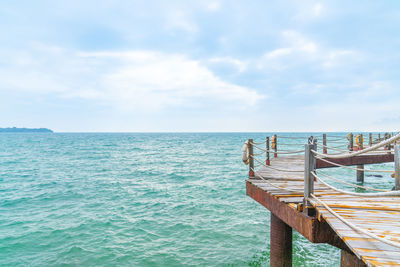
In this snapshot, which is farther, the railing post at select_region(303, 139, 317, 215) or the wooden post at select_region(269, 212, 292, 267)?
the wooden post at select_region(269, 212, 292, 267)

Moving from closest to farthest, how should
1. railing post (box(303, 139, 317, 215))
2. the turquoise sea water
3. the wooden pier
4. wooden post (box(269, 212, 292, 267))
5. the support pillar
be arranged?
1. the wooden pier
2. railing post (box(303, 139, 317, 215))
3. the support pillar
4. wooden post (box(269, 212, 292, 267))
5. the turquoise sea water

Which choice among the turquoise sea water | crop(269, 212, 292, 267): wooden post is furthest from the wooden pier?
the turquoise sea water

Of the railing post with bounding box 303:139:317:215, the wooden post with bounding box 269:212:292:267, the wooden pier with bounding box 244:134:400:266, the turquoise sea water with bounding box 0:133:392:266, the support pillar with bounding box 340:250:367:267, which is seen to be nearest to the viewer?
the wooden pier with bounding box 244:134:400:266

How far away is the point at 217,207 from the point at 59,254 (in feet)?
27.0

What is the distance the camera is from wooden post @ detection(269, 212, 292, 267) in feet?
21.6

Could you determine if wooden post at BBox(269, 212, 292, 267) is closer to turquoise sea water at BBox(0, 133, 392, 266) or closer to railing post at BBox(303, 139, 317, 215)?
turquoise sea water at BBox(0, 133, 392, 266)

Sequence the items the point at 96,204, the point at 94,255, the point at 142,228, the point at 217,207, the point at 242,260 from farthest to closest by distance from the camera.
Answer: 1. the point at 96,204
2. the point at 217,207
3. the point at 142,228
4. the point at 94,255
5. the point at 242,260

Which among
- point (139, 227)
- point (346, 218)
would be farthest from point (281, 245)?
point (139, 227)

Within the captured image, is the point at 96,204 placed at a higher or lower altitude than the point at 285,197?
lower

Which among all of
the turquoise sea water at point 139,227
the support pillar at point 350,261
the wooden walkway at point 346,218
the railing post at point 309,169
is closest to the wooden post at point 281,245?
the wooden walkway at point 346,218

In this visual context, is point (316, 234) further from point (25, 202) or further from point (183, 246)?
point (25, 202)

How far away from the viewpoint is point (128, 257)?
9.27 m

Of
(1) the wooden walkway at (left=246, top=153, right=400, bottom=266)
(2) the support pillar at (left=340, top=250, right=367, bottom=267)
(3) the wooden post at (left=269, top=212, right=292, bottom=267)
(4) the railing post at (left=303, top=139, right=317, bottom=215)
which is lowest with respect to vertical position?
(3) the wooden post at (left=269, top=212, right=292, bottom=267)

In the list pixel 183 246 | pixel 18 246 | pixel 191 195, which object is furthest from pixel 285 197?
pixel 191 195
